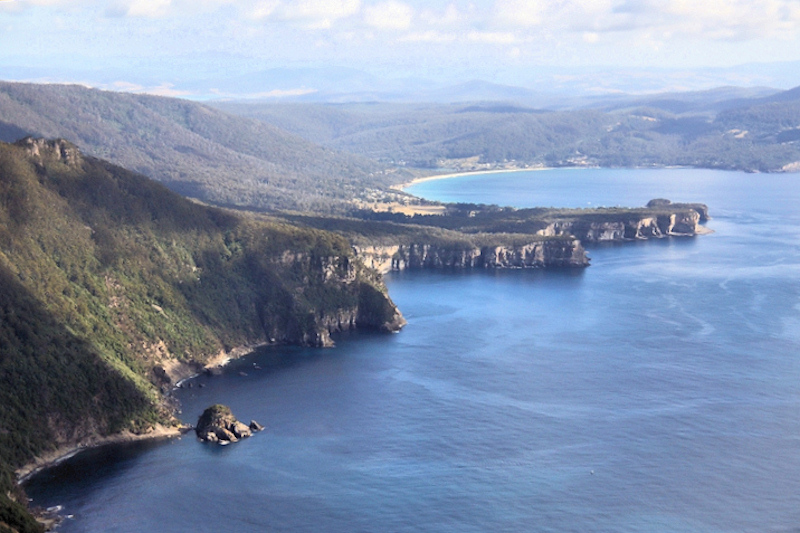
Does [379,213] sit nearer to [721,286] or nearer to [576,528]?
[721,286]

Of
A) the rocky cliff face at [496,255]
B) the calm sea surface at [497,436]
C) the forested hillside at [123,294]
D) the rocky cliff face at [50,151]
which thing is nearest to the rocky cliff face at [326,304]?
the forested hillside at [123,294]

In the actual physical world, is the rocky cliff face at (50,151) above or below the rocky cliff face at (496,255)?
above

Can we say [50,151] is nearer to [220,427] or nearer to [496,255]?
[220,427]

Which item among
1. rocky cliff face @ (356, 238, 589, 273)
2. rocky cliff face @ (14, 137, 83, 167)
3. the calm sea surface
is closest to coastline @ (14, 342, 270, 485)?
the calm sea surface

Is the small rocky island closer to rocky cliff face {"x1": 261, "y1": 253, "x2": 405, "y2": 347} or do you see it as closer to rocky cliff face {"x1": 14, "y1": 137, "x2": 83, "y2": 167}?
rocky cliff face {"x1": 261, "y1": 253, "x2": 405, "y2": 347}

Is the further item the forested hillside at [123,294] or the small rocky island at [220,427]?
the small rocky island at [220,427]

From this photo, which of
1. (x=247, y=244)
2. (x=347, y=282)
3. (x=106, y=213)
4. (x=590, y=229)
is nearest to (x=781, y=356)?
(x=347, y=282)

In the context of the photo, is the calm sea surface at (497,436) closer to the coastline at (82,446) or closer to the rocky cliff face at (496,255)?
the coastline at (82,446)

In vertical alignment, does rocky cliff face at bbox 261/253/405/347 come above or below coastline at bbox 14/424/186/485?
above
